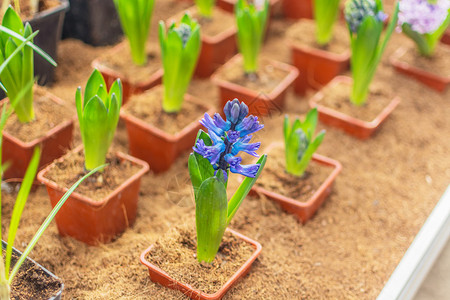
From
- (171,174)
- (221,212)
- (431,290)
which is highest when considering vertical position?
(221,212)

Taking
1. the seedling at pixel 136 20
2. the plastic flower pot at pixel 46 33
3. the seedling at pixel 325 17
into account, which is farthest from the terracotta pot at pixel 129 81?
the seedling at pixel 325 17

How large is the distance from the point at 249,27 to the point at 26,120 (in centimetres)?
99

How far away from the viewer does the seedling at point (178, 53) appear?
2.05 m

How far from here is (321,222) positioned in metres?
2.05

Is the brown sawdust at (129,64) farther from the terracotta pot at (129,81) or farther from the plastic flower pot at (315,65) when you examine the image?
the plastic flower pot at (315,65)

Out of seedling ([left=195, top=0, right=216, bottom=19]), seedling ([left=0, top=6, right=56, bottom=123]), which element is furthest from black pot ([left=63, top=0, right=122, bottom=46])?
seedling ([left=0, top=6, right=56, bottom=123])

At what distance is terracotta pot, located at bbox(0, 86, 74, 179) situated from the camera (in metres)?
2.01

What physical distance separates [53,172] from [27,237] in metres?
0.24

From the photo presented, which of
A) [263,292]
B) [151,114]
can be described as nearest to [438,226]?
[263,292]

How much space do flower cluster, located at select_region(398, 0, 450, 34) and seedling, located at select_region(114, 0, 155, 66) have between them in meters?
1.15

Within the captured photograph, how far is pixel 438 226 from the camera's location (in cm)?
188

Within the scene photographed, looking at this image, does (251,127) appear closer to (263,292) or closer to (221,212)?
(221,212)

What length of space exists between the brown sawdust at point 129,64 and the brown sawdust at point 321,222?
0.71 ft

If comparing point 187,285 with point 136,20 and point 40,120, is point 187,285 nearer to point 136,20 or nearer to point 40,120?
point 40,120
